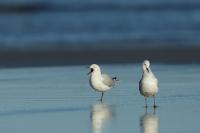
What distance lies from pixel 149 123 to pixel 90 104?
2.04m

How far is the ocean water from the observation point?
2228cm

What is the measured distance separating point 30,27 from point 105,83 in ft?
40.8

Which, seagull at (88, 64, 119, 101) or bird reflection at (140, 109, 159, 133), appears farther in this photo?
seagull at (88, 64, 119, 101)

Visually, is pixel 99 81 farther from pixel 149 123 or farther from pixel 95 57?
pixel 95 57

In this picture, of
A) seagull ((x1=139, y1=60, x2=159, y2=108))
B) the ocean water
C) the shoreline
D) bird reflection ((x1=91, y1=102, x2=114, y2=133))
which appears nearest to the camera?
bird reflection ((x1=91, y1=102, x2=114, y2=133))

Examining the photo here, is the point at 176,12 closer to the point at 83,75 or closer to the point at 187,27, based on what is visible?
the point at 187,27

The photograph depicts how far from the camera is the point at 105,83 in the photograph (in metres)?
13.7

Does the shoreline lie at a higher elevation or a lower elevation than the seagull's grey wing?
higher

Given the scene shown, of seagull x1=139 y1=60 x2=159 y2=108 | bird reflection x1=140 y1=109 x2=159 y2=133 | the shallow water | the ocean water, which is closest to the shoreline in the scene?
the ocean water


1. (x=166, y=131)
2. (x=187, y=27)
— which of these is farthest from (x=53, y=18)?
(x=166, y=131)

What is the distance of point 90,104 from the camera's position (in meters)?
12.6

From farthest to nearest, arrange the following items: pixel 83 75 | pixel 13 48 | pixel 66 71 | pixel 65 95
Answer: pixel 13 48
pixel 66 71
pixel 83 75
pixel 65 95

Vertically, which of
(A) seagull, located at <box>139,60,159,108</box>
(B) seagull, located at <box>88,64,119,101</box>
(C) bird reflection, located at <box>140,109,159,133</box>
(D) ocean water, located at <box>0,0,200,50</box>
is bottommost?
(C) bird reflection, located at <box>140,109,159,133</box>

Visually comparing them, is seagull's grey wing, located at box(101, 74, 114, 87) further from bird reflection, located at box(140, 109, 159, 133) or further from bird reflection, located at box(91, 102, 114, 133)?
bird reflection, located at box(140, 109, 159, 133)
